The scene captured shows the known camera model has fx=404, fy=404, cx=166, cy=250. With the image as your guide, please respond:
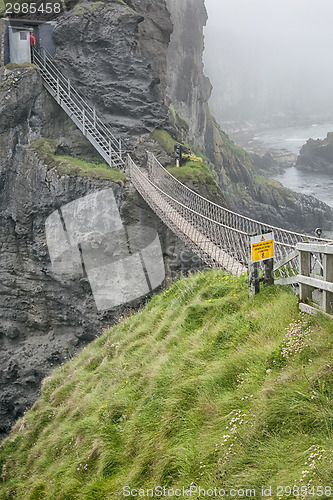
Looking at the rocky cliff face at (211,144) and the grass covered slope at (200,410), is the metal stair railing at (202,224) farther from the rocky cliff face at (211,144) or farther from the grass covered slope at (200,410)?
the rocky cliff face at (211,144)

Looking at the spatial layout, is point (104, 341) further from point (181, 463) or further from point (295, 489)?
point (295, 489)

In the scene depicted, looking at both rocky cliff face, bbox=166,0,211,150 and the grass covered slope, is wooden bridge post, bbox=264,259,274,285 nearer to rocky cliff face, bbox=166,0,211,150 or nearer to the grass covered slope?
the grass covered slope

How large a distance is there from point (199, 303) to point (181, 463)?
8.53 feet

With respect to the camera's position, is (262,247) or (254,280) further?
(254,280)

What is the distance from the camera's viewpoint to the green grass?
45.9ft

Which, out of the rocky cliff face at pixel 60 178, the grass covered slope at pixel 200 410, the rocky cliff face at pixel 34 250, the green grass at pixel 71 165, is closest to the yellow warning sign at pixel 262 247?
the grass covered slope at pixel 200 410

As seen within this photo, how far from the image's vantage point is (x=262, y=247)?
4.76m

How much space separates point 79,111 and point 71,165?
2.89 meters

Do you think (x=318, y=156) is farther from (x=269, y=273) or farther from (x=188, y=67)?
(x=269, y=273)

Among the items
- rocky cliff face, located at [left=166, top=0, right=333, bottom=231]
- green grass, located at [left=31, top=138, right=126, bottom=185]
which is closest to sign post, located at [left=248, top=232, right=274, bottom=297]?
green grass, located at [left=31, top=138, right=126, bottom=185]

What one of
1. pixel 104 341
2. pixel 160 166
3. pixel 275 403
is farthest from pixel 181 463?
pixel 160 166

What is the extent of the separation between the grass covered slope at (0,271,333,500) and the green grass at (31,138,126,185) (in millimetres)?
8603

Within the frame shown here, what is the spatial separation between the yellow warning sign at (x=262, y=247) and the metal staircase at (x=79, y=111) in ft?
37.1

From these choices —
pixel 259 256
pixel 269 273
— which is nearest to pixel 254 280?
pixel 269 273
